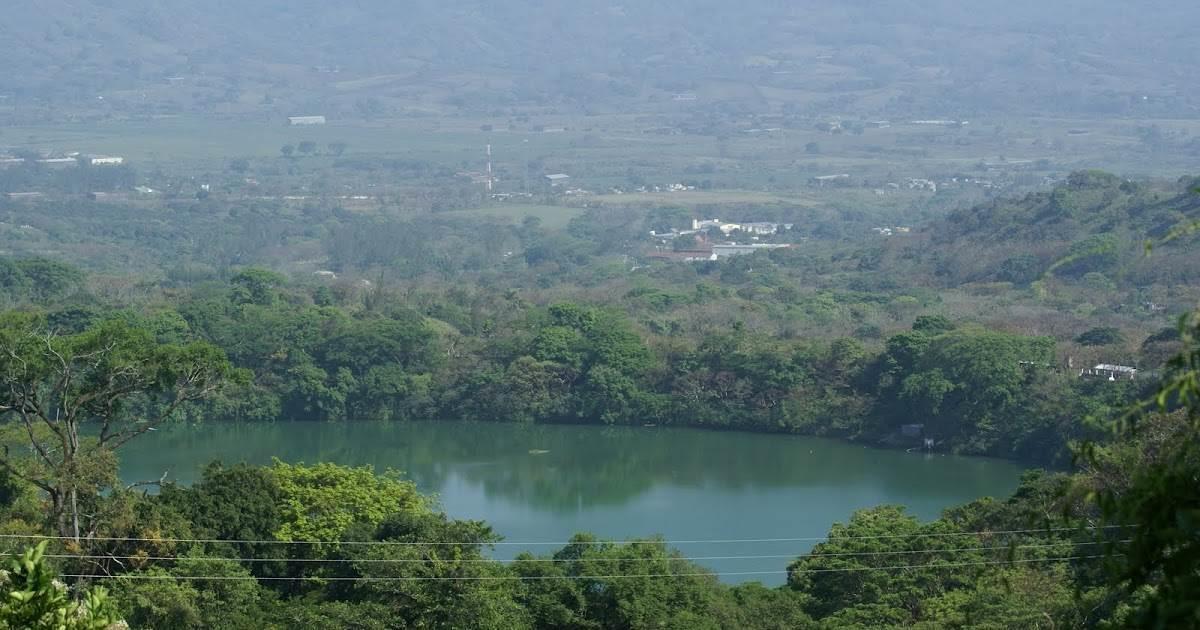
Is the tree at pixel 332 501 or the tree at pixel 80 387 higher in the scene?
the tree at pixel 80 387

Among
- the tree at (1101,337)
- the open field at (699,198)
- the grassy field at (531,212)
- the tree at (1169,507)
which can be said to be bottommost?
the grassy field at (531,212)

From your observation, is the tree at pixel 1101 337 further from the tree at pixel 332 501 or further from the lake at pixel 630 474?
the tree at pixel 332 501

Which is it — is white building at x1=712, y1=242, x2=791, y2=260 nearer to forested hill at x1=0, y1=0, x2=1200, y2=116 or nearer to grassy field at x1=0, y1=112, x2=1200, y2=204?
grassy field at x1=0, y1=112, x2=1200, y2=204

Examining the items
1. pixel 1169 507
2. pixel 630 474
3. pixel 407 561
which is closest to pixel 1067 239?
pixel 630 474

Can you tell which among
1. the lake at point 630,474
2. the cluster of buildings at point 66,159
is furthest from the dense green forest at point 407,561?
the cluster of buildings at point 66,159

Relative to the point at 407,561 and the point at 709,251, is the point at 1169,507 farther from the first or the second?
the point at 709,251

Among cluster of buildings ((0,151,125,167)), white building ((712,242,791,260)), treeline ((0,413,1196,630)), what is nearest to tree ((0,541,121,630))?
treeline ((0,413,1196,630))

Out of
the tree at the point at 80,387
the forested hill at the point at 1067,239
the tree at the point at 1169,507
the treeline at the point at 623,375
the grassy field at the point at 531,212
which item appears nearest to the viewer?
the tree at the point at 1169,507
